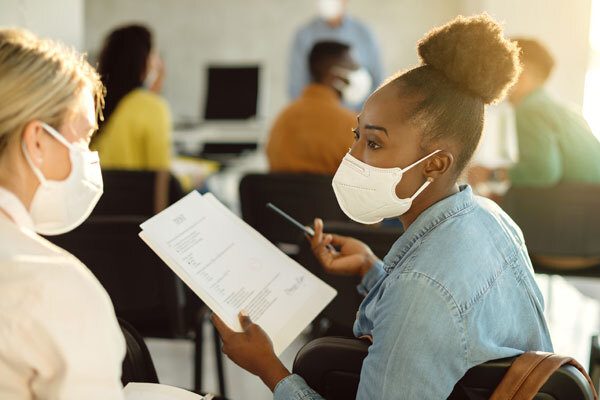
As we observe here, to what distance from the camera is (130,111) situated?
8.27 feet

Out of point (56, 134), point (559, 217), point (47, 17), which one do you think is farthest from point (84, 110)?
point (559, 217)

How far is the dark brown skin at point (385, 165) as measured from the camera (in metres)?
1.11

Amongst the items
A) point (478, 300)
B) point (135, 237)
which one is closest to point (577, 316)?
point (135, 237)

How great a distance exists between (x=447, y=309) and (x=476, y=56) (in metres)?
0.46

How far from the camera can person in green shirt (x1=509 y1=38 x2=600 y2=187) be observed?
2576 mm

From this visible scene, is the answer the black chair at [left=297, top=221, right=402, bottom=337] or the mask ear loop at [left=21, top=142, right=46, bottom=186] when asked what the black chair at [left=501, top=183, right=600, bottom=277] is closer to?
the black chair at [left=297, top=221, right=402, bottom=337]

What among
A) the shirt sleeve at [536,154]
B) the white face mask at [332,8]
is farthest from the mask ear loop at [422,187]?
the white face mask at [332,8]

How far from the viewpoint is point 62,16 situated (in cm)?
244

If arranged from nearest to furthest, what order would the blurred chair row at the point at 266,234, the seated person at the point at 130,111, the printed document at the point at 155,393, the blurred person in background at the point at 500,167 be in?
the printed document at the point at 155,393 → the blurred chair row at the point at 266,234 → the seated person at the point at 130,111 → the blurred person in background at the point at 500,167

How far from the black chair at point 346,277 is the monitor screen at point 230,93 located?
362 centimetres

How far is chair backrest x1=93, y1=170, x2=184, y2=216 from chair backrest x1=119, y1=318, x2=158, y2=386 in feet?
3.51

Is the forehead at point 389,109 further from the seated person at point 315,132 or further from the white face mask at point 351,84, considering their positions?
the white face mask at point 351,84

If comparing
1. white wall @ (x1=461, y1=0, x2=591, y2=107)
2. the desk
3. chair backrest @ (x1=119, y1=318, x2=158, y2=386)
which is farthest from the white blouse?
the desk

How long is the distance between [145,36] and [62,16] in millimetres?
313
